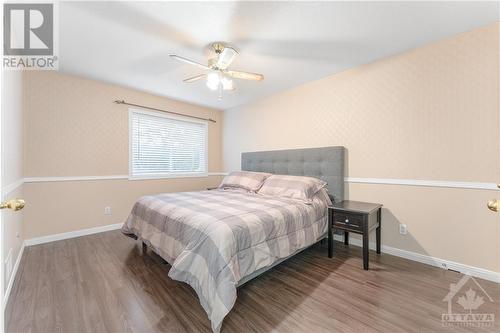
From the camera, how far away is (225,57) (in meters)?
2.14

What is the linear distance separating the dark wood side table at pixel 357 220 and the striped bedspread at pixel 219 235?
0.17 m

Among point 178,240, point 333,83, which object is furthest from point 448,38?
point 178,240

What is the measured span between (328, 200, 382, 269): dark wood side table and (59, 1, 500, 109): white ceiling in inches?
68.8

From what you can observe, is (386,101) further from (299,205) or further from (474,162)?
(299,205)

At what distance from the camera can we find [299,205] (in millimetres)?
2402

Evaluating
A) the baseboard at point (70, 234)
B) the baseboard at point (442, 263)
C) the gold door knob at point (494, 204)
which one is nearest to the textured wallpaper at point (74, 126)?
the baseboard at point (70, 234)

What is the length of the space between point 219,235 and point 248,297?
0.65 meters

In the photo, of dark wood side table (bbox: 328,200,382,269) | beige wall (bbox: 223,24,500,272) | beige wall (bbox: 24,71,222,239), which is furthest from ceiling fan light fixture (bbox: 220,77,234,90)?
beige wall (bbox: 24,71,222,239)

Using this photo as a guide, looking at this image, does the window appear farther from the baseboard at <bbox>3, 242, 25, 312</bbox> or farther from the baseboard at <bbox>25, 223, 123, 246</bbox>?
the baseboard at <bbox>3, 242, 25, 312</bbox>

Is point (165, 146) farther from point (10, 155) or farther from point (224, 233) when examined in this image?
point (224, 233)

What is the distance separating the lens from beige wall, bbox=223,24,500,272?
6.55 feet

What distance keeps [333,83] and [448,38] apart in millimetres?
1197

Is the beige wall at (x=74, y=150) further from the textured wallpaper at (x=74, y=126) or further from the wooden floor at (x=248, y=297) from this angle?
the wooden floor at (x=248, y=297)

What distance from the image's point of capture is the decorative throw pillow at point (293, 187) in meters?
2.63
